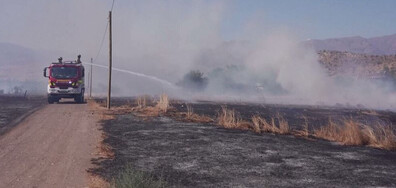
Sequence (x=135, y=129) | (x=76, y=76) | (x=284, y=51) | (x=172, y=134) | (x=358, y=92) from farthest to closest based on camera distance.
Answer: (x=284, y=51), (x=358, y=92), (x=76, y=76), (x=135, y=129), (x=172, y=134)

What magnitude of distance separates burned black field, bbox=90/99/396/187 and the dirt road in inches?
29.2

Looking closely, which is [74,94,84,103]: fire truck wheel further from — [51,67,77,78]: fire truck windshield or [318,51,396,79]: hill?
[318,51,396,79]: hill

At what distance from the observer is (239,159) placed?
48.8ft

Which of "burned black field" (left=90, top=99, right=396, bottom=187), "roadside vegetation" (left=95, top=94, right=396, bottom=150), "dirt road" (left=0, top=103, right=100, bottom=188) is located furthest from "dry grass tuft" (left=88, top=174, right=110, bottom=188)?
"roadside vegetation" (left=95, top=94, right=396, bottom=150)

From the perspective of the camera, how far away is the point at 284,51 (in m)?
81.2

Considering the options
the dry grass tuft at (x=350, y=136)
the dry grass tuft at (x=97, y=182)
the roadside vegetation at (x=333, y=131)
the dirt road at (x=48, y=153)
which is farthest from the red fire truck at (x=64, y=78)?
the dry grass tuft at (x=97, y=182)

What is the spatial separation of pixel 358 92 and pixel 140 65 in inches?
3619

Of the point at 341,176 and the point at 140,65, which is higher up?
the point at 140,65

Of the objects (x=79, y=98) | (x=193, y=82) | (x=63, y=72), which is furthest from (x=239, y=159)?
(x=193, y=82)

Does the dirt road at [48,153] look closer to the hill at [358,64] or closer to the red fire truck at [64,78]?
the red fire truck at [64,78]

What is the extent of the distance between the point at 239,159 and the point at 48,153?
608 centimetres

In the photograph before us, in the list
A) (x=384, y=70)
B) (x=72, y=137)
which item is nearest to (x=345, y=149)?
(x=72, y=137)

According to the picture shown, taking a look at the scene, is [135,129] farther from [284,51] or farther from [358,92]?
[284,51]

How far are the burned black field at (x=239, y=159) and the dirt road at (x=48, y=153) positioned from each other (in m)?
0.74
